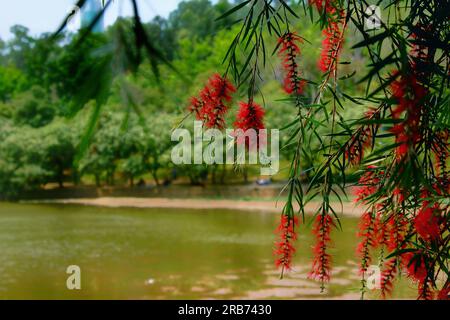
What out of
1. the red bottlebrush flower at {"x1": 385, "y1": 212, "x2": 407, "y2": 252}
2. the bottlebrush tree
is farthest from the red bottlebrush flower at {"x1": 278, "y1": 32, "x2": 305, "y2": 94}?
the red bottlebrush flower at {"x1": 385, "y1": 212, "x2": 407, "y2": 252}

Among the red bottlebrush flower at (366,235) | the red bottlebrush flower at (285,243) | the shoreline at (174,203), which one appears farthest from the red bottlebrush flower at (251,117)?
the shoreline at (174,203)

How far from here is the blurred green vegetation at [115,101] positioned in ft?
1.67

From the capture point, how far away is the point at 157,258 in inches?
324

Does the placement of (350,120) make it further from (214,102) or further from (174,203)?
(174,203)

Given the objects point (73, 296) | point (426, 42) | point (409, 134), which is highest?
point (426, 42)

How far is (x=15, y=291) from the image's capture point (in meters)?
6.25

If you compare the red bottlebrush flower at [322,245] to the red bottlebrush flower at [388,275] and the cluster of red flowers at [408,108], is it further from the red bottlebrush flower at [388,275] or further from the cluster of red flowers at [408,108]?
the cluster of red flowers at [408,108]

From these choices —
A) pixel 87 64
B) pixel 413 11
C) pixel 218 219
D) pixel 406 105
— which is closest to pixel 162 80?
pixel 87 64

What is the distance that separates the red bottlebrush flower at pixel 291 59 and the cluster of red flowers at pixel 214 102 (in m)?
0.11

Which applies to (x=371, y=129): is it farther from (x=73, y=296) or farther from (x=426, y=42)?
(x=73, y=296)

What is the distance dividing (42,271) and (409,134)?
7.27 meters

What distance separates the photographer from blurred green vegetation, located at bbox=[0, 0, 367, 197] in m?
0.51

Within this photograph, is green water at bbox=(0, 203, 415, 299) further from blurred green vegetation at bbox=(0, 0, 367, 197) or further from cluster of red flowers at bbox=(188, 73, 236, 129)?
cluster of red flowers at bbox=(188, 73, 236, 129)

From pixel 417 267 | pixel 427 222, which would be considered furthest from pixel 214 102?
pixel 417 267
